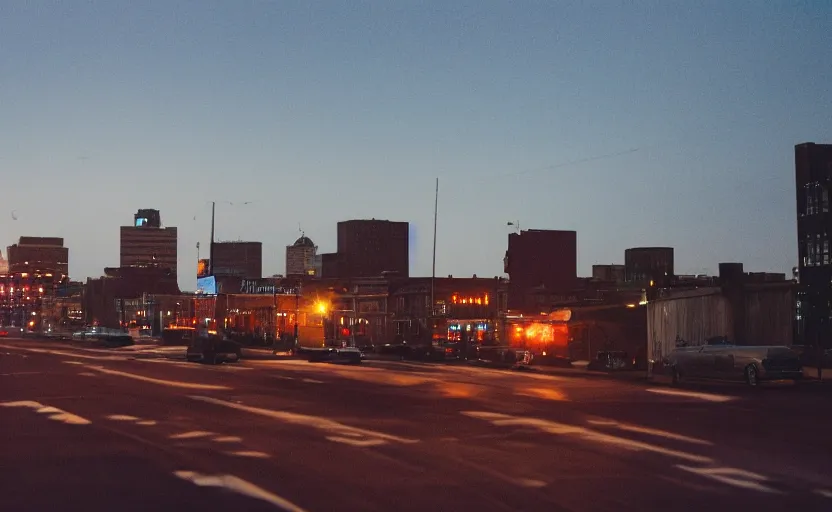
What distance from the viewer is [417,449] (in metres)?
18.5

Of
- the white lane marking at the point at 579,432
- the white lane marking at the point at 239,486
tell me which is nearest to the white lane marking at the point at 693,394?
the white lane marking at the point at 579,432

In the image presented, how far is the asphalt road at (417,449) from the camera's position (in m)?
13.4

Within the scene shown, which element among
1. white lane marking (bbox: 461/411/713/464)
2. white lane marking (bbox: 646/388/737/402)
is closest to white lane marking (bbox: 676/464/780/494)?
white lane marking (bbox: 461/411/713/464)

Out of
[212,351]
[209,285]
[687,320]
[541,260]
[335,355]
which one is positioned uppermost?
[541,260]

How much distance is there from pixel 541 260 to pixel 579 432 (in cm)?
9936

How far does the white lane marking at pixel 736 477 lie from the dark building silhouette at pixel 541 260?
90016 millimetres

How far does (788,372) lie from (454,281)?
7996cm

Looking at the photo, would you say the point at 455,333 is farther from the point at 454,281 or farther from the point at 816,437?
the point at 816,437

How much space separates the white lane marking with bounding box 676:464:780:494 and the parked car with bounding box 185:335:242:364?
46417 millimetres

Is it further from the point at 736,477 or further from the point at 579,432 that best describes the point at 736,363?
the point at 736,477

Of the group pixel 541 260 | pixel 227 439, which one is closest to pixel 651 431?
pixel 227 439

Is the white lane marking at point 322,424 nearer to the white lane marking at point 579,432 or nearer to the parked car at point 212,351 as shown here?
the white lane marking at point 579,432

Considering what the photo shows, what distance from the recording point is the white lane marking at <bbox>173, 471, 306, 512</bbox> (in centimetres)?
1287

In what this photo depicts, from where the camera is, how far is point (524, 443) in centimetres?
1920
